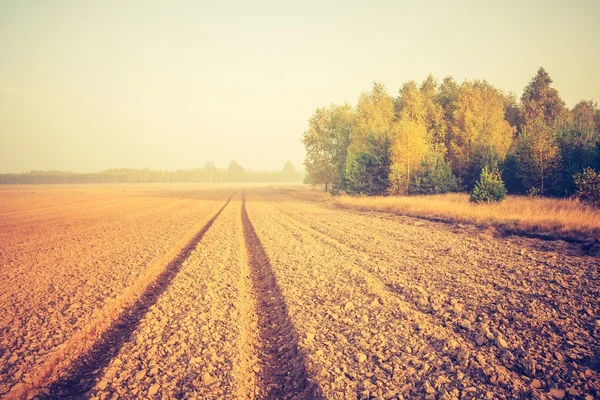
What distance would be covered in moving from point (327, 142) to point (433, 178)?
20019 mm

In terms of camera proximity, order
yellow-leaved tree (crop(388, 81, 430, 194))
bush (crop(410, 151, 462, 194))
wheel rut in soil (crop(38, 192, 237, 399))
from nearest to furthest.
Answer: wheel rut in soil (crop(38, 192, 237, 399)) → bush (crop(410, 151, 462, 194)) → yellow-leaved tree (crop(388, 81, 430, 194))

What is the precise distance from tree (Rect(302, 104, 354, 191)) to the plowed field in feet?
113

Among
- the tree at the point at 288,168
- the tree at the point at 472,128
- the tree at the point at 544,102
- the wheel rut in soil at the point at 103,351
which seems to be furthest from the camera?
the tree at the point at 288,168

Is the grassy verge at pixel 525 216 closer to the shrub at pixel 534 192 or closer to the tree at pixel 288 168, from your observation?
the shrub at pixel 534 192

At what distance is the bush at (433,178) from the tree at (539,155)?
6.80 m

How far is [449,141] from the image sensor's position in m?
36.8

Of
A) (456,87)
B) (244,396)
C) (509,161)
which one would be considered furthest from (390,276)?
(456,87)

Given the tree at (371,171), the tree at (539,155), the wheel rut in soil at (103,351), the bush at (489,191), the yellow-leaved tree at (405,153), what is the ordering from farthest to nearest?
the tree at (371,171)
the yellow-leaved tree at (405,153)
the tree at (539,155)
the bush at (489,191)
the wheel rut in soil at (103,351)

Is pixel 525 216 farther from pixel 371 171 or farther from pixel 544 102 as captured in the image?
pixel 544 102

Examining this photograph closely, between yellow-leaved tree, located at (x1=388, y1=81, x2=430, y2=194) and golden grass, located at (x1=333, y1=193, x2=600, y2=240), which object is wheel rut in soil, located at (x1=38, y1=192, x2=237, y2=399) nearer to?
golden grass, located at (x1=333, y1=193, x2=600, y2=240)

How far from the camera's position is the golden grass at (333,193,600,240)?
12.4 m

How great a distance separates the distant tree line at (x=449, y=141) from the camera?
2345 centimetres

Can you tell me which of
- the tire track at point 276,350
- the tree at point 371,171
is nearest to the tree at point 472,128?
the tree at point 371,171

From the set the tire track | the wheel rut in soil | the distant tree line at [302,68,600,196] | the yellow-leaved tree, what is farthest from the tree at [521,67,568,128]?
the wheel rut in soil
